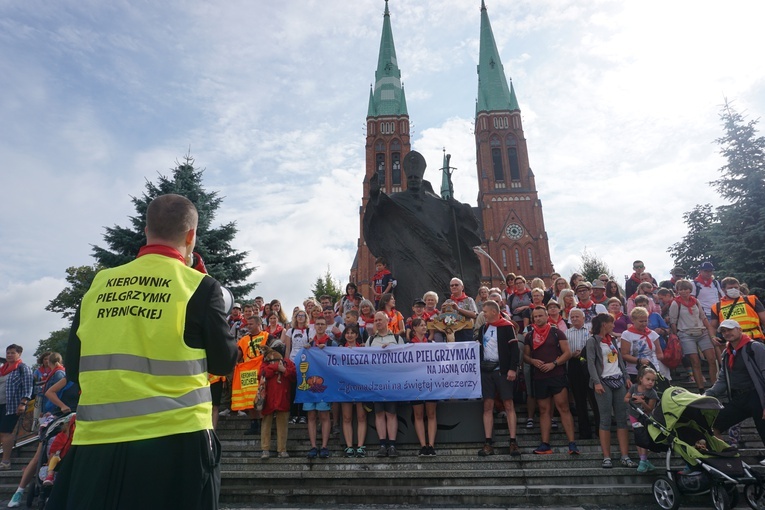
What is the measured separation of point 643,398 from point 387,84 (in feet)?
213

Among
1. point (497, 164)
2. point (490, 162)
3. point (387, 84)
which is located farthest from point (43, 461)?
point (387, 84)

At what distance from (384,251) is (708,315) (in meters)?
6.78

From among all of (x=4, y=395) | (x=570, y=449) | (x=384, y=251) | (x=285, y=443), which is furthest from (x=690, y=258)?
(x=4, y=395)

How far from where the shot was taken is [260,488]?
20.1ft

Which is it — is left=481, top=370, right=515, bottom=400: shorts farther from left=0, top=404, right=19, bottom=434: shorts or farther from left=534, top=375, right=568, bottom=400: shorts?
left=0, top=404, right=19, bottom=434: shorts

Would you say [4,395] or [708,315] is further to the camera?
[708,315]

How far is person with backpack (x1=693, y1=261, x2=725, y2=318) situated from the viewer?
9.27 meters

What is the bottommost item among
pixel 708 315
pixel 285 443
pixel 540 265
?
pixel 285 443

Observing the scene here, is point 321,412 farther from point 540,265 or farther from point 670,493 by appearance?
point 540,265

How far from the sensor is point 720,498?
4875 mm

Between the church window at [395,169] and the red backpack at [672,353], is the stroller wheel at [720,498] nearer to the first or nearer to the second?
the red backpack at [672,353]

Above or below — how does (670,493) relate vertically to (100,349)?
below

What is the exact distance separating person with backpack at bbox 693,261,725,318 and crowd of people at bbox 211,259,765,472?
3.11ft

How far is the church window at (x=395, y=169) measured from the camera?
62.2 m
